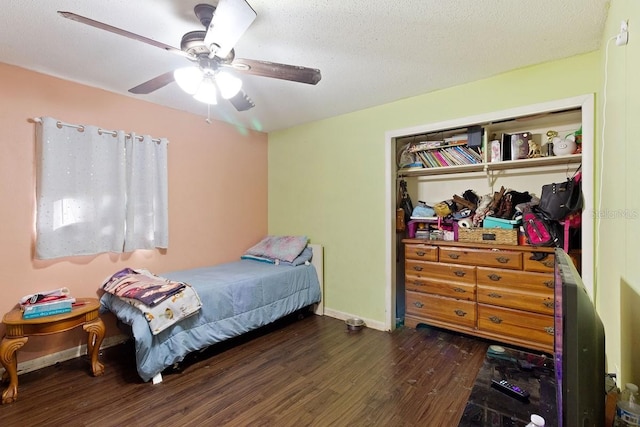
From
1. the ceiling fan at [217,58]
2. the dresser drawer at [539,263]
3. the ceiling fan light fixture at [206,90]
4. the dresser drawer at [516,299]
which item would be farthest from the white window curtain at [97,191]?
the dresser drawer at [539,263]

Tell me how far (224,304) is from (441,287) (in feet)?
6.48

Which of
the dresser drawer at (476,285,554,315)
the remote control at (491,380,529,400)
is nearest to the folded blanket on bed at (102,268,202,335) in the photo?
the remote control at (491,380,529,400)

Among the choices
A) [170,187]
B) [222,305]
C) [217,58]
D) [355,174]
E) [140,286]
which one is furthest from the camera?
[355,174]

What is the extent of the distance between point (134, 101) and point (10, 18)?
1175 millimetres

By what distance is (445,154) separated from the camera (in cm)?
297

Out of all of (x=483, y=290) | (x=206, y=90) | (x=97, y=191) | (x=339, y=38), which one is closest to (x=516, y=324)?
(x=483, y=290)

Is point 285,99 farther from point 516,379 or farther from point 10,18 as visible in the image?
point 516,379

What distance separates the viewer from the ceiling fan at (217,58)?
56.4 inches

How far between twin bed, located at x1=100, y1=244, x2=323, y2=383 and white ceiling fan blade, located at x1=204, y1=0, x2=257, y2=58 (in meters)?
1.77

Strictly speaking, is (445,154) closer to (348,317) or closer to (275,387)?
(348,317)

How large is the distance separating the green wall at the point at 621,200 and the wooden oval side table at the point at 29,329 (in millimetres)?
2960

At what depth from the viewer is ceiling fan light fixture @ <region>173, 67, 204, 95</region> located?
1830 millimetres

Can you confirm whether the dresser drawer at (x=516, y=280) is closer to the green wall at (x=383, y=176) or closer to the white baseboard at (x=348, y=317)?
the green wall at (x=383, y=176)

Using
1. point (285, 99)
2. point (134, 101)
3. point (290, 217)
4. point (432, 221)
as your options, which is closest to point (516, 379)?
point (432, 221)
